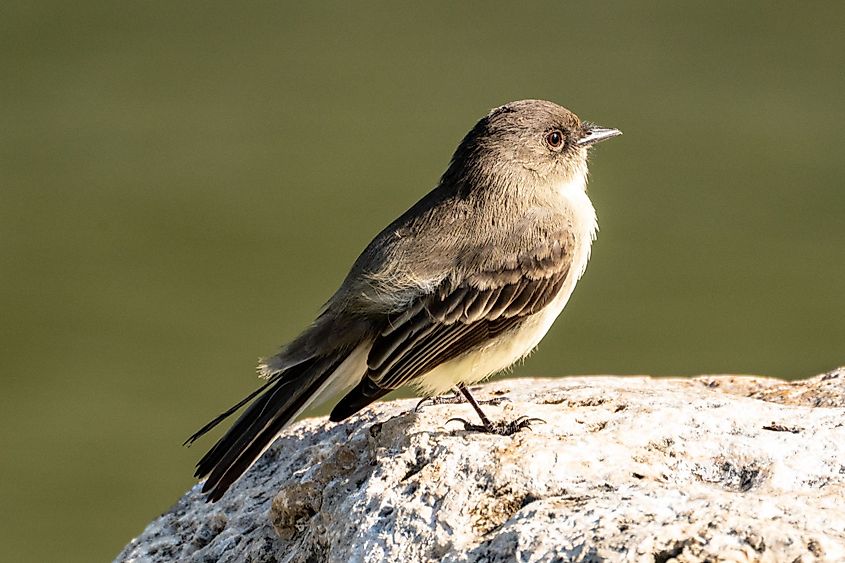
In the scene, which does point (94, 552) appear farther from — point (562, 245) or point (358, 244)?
point (562, 245)

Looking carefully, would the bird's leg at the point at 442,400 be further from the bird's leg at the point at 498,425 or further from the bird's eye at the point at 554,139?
the bird's eye at the point at 554,139

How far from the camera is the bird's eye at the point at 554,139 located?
625 cm

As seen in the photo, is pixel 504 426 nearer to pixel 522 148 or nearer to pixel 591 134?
pixel 522 148

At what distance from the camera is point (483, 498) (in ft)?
12.4

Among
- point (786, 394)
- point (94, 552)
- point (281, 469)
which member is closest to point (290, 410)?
point (281, 469)

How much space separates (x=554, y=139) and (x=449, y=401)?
1.58 m

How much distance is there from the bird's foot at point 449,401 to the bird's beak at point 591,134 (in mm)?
1570

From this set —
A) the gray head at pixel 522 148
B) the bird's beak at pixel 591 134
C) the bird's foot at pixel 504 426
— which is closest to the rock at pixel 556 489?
the bird's foot at pixel 504 426

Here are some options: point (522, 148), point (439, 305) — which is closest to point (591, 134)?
point (522, 148)

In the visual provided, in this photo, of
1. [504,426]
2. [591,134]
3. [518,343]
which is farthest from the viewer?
[591,134]

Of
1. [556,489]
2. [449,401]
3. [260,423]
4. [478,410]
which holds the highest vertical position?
[260,423]

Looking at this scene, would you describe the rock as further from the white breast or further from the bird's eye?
the bird's eye

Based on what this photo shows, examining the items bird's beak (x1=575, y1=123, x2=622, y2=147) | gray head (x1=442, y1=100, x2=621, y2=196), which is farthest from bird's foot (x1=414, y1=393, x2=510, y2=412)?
bird's beak (x1=575, y1=123, x2=622, y2=147)

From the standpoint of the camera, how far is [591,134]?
256 inches
